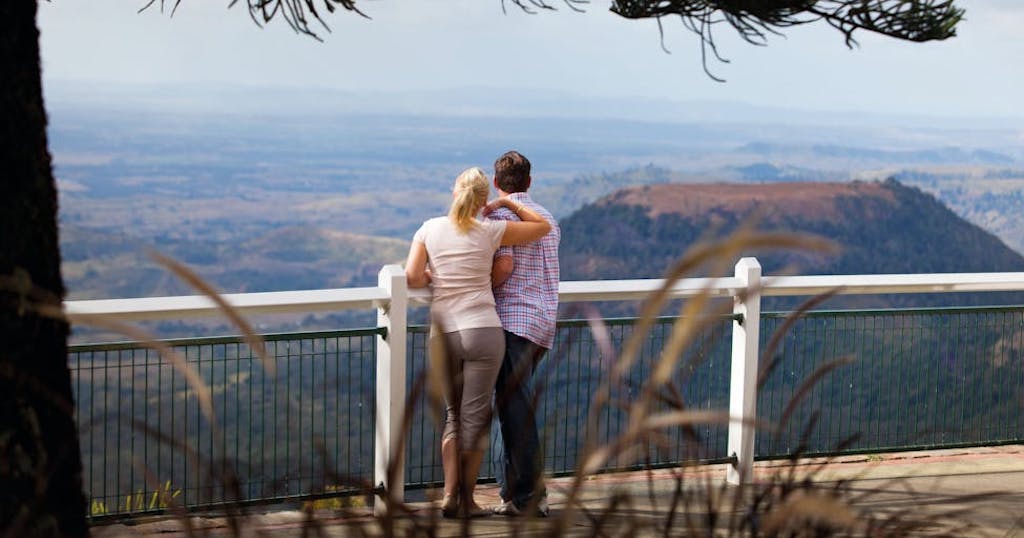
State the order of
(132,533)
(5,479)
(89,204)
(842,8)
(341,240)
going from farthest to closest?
(89,204) → (341,240) → (842,8) → (132,533) → (5,479)

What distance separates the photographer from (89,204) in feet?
306

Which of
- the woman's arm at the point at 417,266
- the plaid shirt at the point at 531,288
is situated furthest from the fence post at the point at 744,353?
the woman's arm at the point at 417,266

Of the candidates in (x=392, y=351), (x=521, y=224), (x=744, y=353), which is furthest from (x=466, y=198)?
(x=744, y=353)

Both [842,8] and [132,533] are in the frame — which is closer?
[132,533]

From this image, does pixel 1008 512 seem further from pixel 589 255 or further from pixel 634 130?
pixel 634 130

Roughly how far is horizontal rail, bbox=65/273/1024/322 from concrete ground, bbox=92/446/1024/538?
92cm

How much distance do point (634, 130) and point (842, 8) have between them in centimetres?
14280

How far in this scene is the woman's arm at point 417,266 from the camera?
5.82 metres

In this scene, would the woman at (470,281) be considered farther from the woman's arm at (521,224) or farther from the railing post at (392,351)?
the railing post at (392,351)

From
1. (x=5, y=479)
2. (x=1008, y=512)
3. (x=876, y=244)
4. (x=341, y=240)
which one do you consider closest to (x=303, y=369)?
(x=5, y=479)

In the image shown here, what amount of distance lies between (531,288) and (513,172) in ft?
1.78

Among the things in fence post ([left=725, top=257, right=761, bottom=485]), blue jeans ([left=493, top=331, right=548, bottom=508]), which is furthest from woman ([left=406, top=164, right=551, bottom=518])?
fence post ([left=725, top=257, right=761, bottom=485])

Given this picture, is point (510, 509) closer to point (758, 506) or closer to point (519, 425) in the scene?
point (519, 425)

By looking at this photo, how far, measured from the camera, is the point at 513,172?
19.4ft
